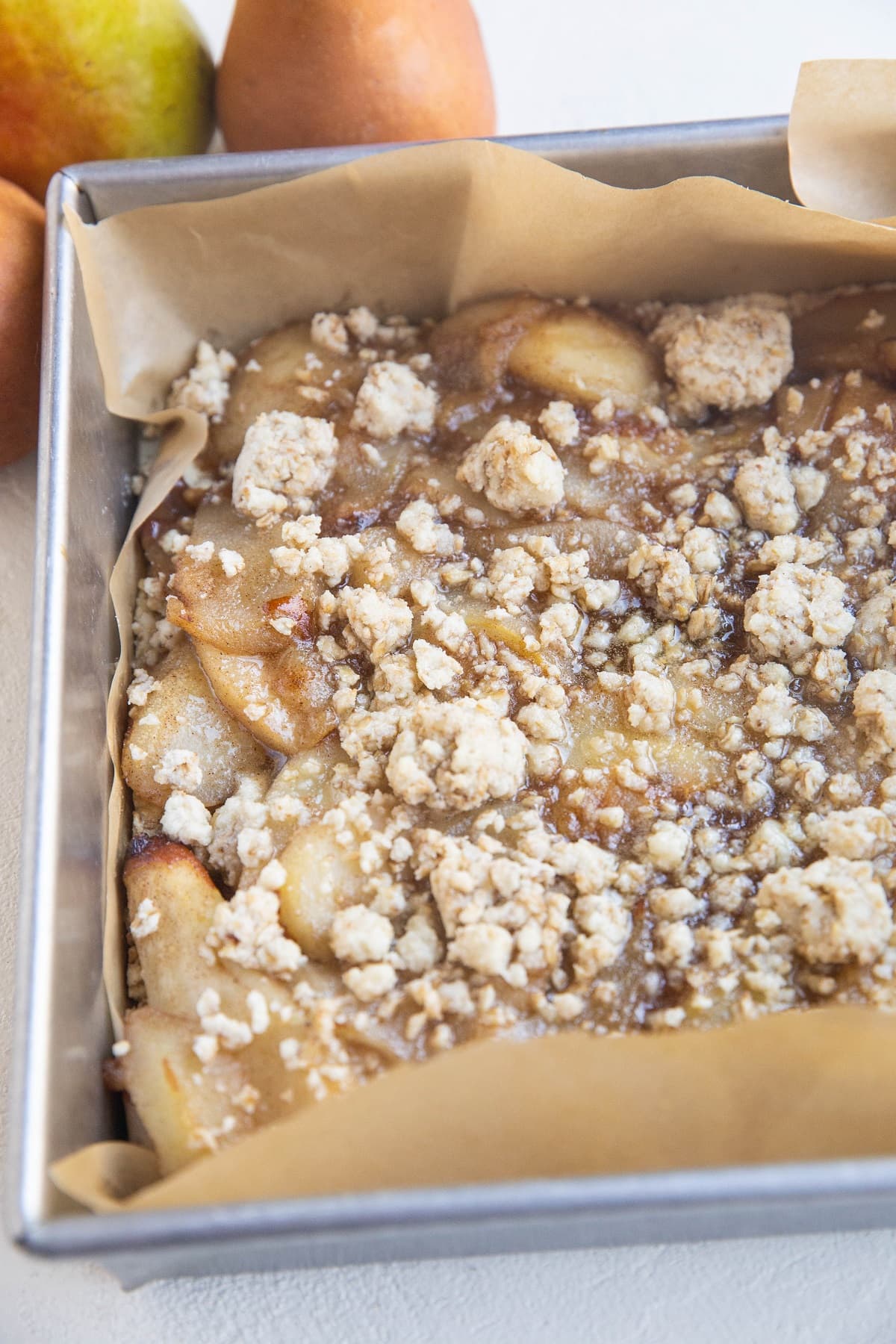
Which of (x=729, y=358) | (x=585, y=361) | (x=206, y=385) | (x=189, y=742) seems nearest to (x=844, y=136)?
(x=729, y=358)

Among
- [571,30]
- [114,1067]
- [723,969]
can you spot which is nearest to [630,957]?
[723,969]

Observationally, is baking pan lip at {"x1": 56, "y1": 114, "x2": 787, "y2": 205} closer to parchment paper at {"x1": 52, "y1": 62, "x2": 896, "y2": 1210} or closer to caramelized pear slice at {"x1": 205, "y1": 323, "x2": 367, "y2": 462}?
parchment paper at {"x1": 52, "y1": 62, "x2": 896, "y2": 1210}

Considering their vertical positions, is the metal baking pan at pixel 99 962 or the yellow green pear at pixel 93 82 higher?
the yellow green pear at pixel 93 82

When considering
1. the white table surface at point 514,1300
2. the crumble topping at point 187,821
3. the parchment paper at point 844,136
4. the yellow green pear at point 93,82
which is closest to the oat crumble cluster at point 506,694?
the crumble topping at point 187,821

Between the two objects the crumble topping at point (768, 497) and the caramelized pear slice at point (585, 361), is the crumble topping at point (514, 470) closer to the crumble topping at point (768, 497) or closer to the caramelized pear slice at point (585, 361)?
the caramelized pear slice at point (585, 361)

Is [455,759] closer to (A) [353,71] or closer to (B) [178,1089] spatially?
(B) [178,1089]

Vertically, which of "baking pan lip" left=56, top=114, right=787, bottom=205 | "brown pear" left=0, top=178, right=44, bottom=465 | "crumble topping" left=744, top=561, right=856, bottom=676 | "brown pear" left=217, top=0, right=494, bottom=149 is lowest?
"crumble topping" left=744, top=561, right=856, bottom=676

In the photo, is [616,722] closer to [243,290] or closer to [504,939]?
[504,939]

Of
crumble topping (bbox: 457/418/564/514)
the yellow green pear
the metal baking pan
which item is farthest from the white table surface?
the yellow green pear
